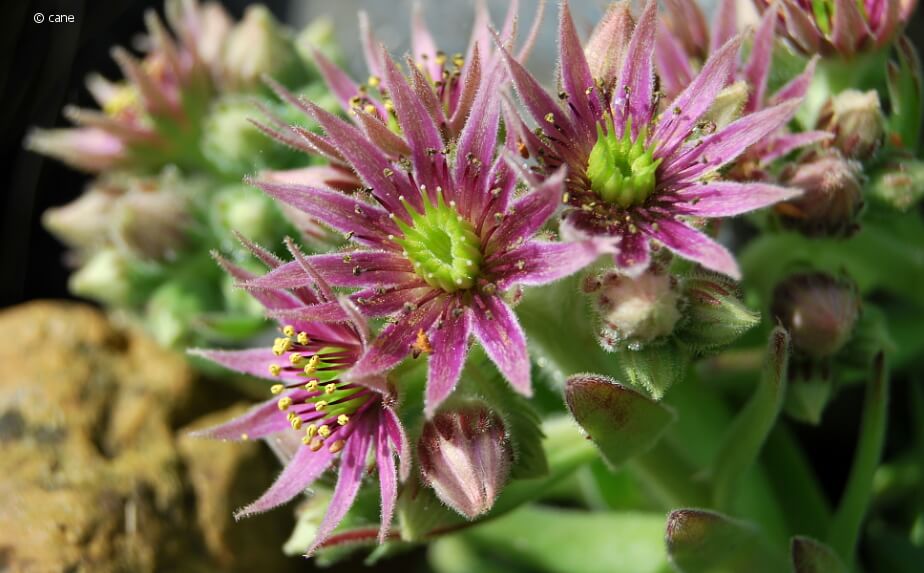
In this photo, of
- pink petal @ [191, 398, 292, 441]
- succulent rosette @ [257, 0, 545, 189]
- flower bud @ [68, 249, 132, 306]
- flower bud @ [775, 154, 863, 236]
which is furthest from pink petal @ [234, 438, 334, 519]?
flower bud @ [68, 249, 132, 306]

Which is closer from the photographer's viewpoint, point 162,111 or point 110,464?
point 110,464

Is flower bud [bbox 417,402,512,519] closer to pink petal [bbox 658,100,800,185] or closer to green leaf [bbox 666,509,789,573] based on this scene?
green leaf [bbox 666,509,789,573]

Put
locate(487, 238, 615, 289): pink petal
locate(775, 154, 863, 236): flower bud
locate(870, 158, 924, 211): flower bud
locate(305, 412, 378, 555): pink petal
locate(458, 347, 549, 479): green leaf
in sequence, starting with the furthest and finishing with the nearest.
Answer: locate(870, 158, 924, 211): flower bud → locate(775, 154, 863, 236): flower bud → locate(458, 347, 549, 479): green leaf → locate(305, 412, 378, 555): pink petal → locate(487, 238, 615, 289): pink petal

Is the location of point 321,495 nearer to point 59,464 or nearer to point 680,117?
point 59,464

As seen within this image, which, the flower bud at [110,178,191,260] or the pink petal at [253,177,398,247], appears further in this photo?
the flower bud at [110,178,191,260]

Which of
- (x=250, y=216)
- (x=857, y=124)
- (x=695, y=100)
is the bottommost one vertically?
(x=250, y=216)

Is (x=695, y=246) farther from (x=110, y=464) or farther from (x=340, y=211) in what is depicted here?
(x=110, y=464)

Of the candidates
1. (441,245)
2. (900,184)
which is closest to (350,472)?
(441,245)
